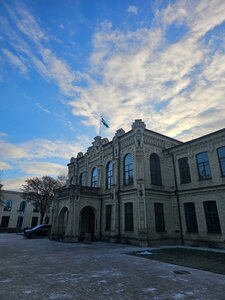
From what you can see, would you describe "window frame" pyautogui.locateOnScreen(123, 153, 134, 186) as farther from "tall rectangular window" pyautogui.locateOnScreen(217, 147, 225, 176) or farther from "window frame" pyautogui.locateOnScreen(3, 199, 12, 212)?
"window frame" pyautogui.locateOnScreen(3, 199, 12, 212)

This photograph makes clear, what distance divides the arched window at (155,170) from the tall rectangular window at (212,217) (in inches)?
204

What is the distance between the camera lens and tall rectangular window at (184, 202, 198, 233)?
1866 centimetres

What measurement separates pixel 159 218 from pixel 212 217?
4.89m

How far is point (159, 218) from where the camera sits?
64.9 ft

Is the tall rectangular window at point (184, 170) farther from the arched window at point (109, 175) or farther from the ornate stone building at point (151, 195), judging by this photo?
the arched window at point (109, 175)

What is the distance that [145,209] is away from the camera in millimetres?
18703

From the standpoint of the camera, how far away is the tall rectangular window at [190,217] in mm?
18656

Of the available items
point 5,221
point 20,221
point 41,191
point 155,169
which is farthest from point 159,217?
point 5,221

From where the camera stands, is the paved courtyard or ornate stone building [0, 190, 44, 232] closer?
the paved courtyard

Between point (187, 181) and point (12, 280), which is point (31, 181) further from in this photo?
point (12, 280)

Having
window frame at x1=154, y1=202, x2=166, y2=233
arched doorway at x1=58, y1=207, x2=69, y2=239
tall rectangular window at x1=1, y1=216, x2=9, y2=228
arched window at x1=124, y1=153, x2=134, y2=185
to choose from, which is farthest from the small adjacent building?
window frame at x1=154, y1=202, x2=166, y2=233

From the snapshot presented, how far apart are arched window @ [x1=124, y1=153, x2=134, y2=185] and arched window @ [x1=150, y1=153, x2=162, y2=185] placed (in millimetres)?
2226

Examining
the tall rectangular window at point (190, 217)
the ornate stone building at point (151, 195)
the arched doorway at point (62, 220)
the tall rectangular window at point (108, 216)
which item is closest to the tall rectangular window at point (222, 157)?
the ornate stone building at point (151, 195)

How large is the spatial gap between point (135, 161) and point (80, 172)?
13.0 metres
